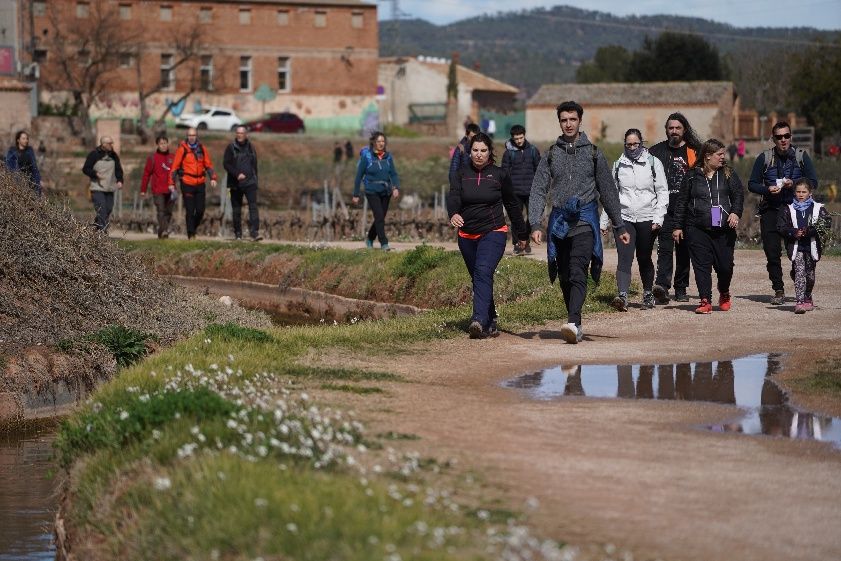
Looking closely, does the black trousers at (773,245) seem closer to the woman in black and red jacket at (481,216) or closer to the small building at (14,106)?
the woman in black and red jacket at (481,216)

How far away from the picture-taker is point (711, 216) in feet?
51.6

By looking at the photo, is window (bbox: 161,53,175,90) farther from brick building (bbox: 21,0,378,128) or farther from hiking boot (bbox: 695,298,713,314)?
hiking boot (bbox: 695,298,713,314)

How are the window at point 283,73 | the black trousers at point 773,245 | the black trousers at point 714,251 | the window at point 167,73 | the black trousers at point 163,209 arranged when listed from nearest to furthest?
the black trousers at point 714,251 < the black trousers at point 773,245 < the black trousers at point 163,209 < the window at point 167,73 < the window at point 283,73

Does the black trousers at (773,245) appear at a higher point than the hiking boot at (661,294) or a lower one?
higher

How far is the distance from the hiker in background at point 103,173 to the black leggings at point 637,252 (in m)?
10.3

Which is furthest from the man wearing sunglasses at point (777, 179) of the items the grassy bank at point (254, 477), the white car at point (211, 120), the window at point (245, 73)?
the window at point (245, 73)

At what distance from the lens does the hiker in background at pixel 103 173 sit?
23688 mm

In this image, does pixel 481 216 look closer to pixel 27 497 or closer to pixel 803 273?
pixel 803 273

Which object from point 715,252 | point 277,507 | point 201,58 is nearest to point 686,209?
point 715,252

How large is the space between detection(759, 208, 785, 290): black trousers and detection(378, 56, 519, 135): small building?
81.3 metres

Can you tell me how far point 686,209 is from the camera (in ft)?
52.7

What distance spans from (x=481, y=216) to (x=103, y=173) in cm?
1155

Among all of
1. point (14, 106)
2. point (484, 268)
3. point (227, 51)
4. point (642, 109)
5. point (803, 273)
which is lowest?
point (803, 273)

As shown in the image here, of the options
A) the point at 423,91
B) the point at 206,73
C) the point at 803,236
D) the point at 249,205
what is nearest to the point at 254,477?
the point at 803,236
